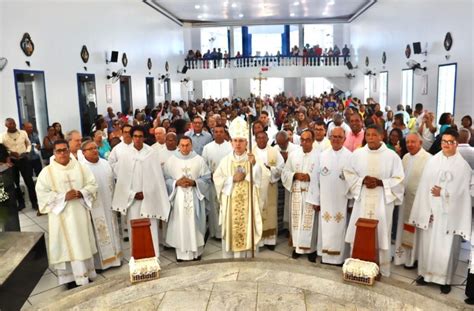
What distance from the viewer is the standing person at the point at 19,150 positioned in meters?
8.23

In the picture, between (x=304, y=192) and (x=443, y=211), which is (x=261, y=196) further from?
(x=443, y=211)

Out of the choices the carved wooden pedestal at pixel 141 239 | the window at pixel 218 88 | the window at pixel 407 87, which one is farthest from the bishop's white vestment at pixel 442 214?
the window at pixel 218 88

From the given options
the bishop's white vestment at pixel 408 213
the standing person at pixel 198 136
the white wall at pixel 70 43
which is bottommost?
the bishop's white vestment at pixel 408 213

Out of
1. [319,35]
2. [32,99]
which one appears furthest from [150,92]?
[319,35]

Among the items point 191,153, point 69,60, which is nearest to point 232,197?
point 191,153

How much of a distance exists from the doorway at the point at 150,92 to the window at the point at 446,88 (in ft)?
38.3

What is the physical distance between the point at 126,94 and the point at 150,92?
9.59ft

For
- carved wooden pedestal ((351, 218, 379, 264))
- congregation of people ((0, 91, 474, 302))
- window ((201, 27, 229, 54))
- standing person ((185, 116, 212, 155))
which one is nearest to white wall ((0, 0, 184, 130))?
congregation of people ((0, 91, 474, 302))

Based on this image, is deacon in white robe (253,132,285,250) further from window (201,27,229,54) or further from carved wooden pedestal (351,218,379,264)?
window (201,27,229,54)

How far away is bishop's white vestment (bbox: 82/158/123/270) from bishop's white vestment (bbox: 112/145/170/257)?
0.36ft

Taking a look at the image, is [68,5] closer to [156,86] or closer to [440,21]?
[156,86]

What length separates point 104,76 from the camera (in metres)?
13.8

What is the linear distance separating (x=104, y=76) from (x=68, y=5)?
2.66 meters

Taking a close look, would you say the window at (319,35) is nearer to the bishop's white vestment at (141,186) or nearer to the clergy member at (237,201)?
the clergy member at (237,201)
